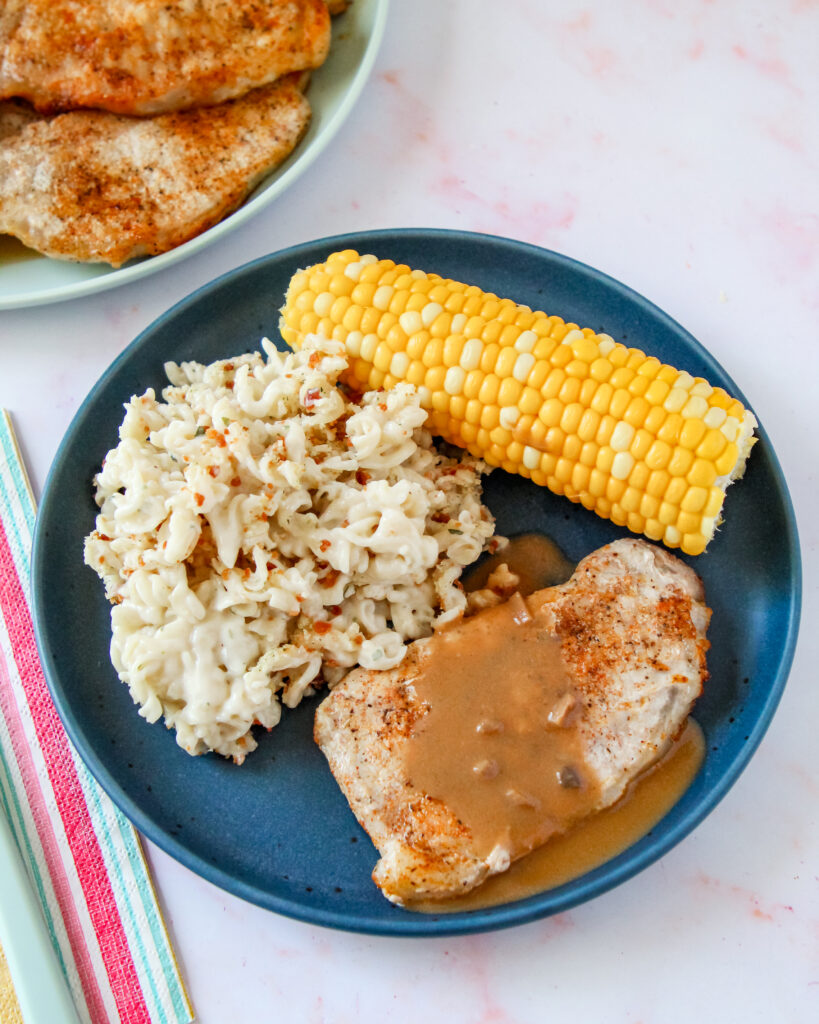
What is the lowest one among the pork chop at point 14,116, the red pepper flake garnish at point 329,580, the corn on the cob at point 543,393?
the red pepper flake garnish at point 329,580

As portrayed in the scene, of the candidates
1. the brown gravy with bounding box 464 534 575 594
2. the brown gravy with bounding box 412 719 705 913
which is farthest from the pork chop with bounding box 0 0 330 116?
the brown gravy with bounding box 412 719 705 913

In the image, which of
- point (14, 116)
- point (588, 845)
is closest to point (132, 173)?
point (14, 116)

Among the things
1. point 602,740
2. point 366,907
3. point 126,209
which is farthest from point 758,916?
point 126,209

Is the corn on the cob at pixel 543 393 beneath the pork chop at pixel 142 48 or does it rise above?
beneath

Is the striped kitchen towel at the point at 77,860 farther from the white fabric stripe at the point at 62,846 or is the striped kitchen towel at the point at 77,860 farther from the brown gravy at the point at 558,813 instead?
the brown gravy at the point at 558,813

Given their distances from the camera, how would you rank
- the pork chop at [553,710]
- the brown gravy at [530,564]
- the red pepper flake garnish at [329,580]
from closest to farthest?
1. the pork chop at [553,710]
2. the red pepper flake garnish at [329,580]
3. the brown gravy at [530,564]

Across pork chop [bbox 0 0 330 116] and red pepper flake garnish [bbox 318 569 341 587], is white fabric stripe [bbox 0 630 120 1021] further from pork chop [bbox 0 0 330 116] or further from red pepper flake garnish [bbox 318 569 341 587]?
pork chop [bbox 0 0 330 116]

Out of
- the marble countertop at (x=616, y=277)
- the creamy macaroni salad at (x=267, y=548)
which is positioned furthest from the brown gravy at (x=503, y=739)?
the marble countertop at (x=616, y=277)
